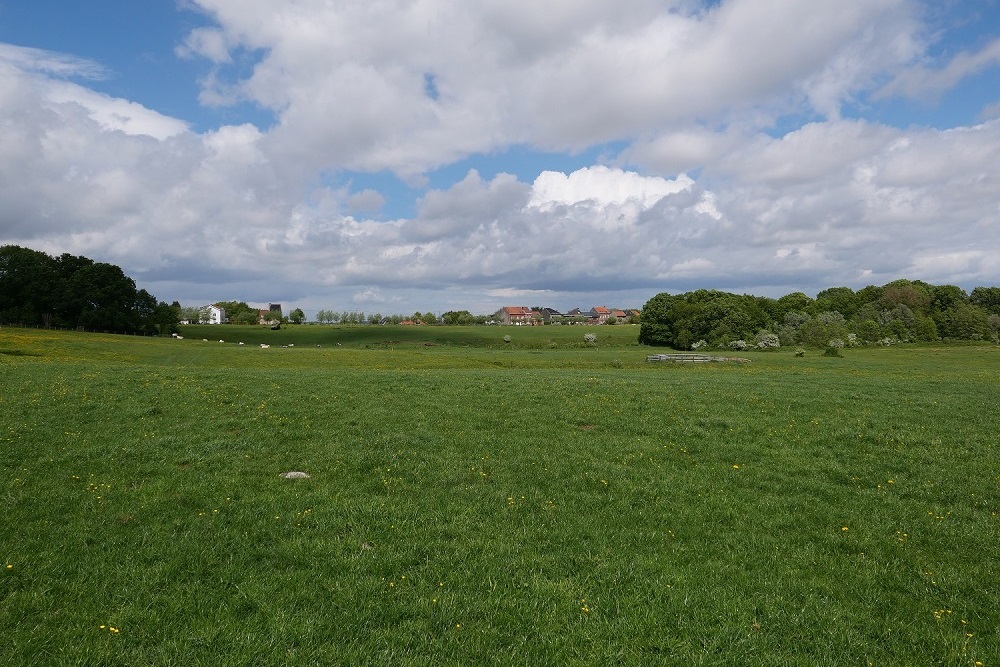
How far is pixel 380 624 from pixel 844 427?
736 inches

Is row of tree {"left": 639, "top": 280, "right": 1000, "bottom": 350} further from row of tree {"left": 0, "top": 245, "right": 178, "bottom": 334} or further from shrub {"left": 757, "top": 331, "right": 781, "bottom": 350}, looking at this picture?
row of tree {"left": 0, "top": 245, "right": 178, "bottom": 334}

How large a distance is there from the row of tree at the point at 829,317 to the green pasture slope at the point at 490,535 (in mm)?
104907

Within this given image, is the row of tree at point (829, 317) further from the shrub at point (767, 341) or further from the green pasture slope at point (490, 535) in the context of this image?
the green pasture slope at point (490, 535)

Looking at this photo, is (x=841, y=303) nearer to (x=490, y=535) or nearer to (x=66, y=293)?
(x=490, y=535)

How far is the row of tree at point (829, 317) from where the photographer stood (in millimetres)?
119875

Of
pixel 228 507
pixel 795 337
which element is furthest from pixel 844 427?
pixel 795 337

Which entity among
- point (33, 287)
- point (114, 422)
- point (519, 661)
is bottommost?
point (519, 661)

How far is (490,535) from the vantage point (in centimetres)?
1077

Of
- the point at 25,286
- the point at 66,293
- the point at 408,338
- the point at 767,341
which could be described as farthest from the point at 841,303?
the point at 25,286

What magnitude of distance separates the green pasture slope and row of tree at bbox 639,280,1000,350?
104907 millimetres

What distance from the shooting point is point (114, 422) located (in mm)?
18031

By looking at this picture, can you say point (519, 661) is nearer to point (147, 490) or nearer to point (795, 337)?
point (147, 490)

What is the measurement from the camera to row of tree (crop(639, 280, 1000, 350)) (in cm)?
11988

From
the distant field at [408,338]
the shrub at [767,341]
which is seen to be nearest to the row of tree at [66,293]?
the distant field at [408,338]
